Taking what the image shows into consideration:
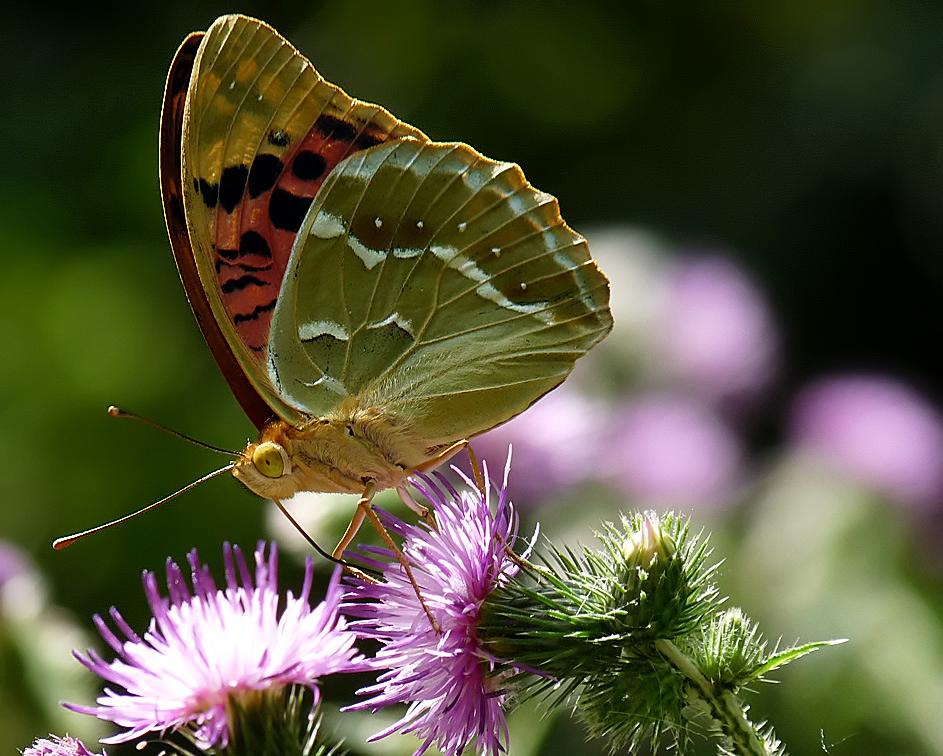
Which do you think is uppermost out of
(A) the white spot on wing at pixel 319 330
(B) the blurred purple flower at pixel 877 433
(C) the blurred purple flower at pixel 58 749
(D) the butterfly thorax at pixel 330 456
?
(A) the white spot on wing at pixel 319 330

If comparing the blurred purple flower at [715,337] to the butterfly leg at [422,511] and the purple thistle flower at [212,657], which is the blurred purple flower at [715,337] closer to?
the butterfly leg at [422,511]

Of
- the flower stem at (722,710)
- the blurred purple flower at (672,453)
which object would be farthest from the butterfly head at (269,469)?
the blurred purple flower at (672,453)

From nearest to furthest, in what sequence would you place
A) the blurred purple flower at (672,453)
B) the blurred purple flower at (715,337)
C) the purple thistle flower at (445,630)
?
the purple thistle flower at (445,630) → the blurred purple flower at (672,453) → the blurred purple flower at (715,337)

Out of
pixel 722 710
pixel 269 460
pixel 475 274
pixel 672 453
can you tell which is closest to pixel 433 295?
pixel 475 274

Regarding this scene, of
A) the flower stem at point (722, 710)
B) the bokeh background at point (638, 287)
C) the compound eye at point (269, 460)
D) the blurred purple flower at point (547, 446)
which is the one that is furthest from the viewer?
the bokeh background at point (638, 287)

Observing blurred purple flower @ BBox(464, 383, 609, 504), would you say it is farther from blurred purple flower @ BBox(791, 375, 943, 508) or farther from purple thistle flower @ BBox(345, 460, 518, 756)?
purple thistle flower @ BBox(345, 460, 518, 756)

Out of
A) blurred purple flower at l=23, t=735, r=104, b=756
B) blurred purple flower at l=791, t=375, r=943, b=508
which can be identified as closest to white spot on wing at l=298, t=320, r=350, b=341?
blurred purple flower at l=23, t=735, r=104, b=756

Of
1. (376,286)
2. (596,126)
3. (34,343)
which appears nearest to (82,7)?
(34,343)
